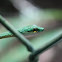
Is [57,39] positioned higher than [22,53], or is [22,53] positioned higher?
[22,53]

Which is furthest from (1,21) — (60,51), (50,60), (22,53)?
(60,51)

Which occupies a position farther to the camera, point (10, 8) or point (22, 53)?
point (10, 8)

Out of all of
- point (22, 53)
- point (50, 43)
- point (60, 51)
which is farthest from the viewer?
point (60, 51)

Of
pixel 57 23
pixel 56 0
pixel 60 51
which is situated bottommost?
pixel 60 51

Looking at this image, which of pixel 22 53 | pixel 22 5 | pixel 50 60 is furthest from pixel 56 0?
pixel 22 53

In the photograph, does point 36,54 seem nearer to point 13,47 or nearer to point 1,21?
point 1,21

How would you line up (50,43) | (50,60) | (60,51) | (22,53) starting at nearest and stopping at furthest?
1. (50,43)
2. (22,53)
3. (50,60)
4. (60,51)
